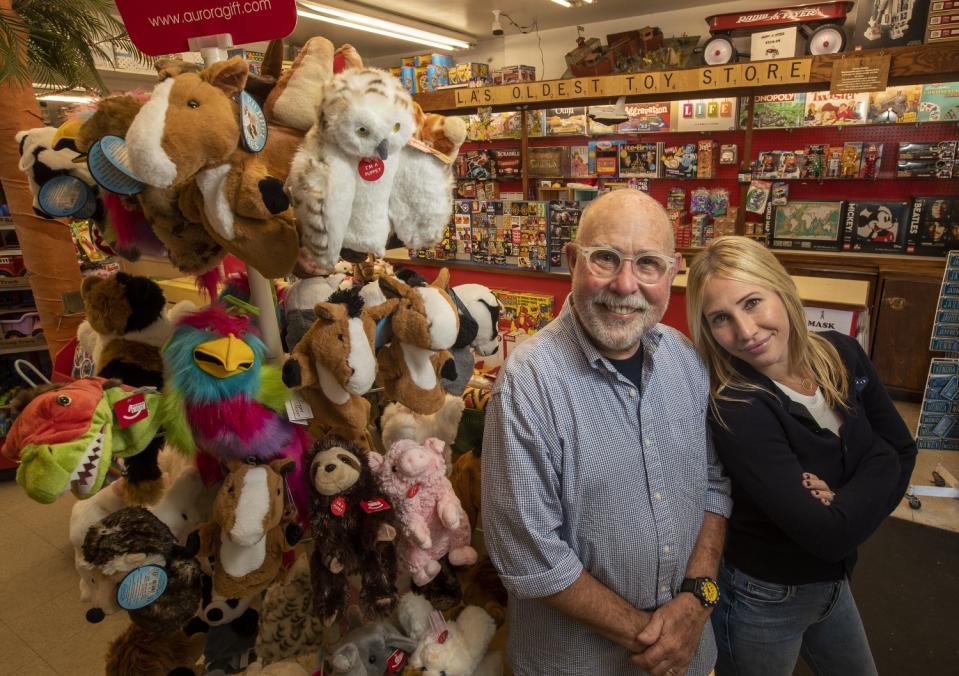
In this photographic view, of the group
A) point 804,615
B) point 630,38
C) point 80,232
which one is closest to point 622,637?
point 804,615

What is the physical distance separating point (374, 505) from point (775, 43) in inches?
198

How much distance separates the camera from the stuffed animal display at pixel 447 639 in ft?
4.27

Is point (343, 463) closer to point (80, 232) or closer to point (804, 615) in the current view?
point (804, 615)

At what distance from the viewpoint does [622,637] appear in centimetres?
112

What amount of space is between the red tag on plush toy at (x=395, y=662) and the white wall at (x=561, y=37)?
17.7 ft

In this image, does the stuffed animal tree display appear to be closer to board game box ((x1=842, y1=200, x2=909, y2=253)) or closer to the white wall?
board game box ((x1=842, y1=200, x2=909, y2=253))

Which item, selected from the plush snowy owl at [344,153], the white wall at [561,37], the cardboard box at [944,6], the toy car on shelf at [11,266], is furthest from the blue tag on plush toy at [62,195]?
the white wall at [561,37]

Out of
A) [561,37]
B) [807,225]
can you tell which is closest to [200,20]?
[807,225]

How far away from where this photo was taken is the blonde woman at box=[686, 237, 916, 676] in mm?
1178

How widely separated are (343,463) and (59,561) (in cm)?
261

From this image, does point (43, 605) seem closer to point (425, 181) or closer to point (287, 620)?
point (287, 620)

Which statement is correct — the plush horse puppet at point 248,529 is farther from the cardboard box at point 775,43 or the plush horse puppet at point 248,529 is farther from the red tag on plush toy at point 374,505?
the cardboard box at point 775,43

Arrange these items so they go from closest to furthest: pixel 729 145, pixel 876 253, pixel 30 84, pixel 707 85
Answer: pixel 30 84 < pixel 707 85 < pixel 876 253 < pixel 729 145

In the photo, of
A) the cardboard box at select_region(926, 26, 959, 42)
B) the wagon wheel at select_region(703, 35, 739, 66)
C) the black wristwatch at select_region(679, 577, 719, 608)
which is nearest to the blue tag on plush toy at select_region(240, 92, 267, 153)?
the black wristwatch at select_region(679, 577, 719, 608)
